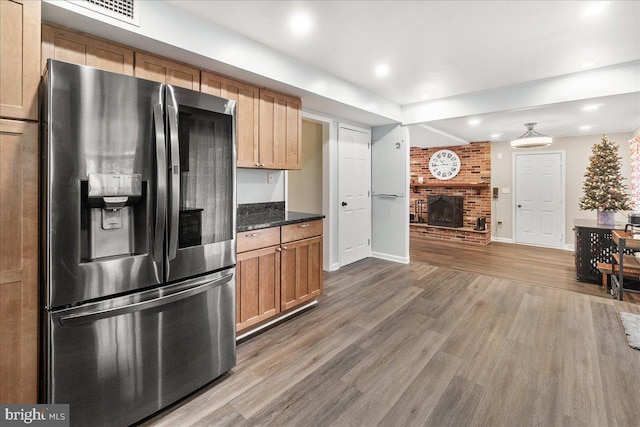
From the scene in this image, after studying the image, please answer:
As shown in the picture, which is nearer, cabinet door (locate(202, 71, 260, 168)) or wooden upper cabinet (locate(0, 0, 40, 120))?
wooden upper cabinet (locate(0, 0, 40, 120))

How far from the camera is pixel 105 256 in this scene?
4.88ft

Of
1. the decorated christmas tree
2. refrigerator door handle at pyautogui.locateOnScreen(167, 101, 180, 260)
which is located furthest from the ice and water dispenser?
the decorated christmas tree

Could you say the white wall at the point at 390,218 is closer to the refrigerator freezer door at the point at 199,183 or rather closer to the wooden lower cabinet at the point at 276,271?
the wooden lower cabinet at the point at 276,271

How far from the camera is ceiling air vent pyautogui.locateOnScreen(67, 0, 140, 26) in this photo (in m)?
1.78

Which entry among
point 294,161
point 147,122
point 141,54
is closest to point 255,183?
point 294,161

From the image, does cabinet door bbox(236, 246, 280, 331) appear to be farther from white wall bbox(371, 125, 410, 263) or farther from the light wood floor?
white wall bbox(371, 125, 410, 263)

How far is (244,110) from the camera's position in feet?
9.09

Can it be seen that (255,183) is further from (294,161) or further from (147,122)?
(147,122)

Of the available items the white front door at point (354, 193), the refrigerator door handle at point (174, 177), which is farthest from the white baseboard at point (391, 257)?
the refrigerator door handle at point (174, 177)

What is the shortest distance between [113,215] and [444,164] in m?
7.79

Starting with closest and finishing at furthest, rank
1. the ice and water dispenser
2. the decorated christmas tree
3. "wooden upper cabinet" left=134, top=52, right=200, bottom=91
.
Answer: the ice and water dispenser < "wooden upper cabinet" left=134, top=52, right=200, bottom=91 < the decorated christmas tree

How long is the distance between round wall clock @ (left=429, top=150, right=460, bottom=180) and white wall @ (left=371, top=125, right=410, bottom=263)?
3.47 metres

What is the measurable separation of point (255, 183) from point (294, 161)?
51cm

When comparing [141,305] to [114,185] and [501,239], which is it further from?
[501,239]
